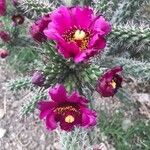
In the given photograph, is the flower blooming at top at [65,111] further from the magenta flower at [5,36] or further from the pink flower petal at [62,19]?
the magenta flower at [5,36]

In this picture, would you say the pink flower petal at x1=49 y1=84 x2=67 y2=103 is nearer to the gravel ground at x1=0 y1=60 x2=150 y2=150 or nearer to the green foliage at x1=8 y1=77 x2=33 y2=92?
the green foliage at x1=8 y1=77 x2=33 y2=92

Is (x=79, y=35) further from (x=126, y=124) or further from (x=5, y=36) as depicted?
(x=126, y=124)

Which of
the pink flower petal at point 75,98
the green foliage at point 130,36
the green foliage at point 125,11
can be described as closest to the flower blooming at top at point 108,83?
the pink flower petal at point 75,98

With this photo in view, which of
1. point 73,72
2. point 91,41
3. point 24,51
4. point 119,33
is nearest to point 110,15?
point 119,33

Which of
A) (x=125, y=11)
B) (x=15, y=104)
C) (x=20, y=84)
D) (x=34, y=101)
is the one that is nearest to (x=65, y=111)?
(x=34, y=101)

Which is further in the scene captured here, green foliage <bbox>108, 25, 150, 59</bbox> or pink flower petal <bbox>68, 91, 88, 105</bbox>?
green foliage <bbox>108, 25, 150, 59</bbox>

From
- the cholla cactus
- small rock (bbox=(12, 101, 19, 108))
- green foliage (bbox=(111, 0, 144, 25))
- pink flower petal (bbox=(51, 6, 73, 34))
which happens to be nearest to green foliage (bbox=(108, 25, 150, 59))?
the cholla cactus

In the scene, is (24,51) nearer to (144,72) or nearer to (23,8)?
(23,8)
